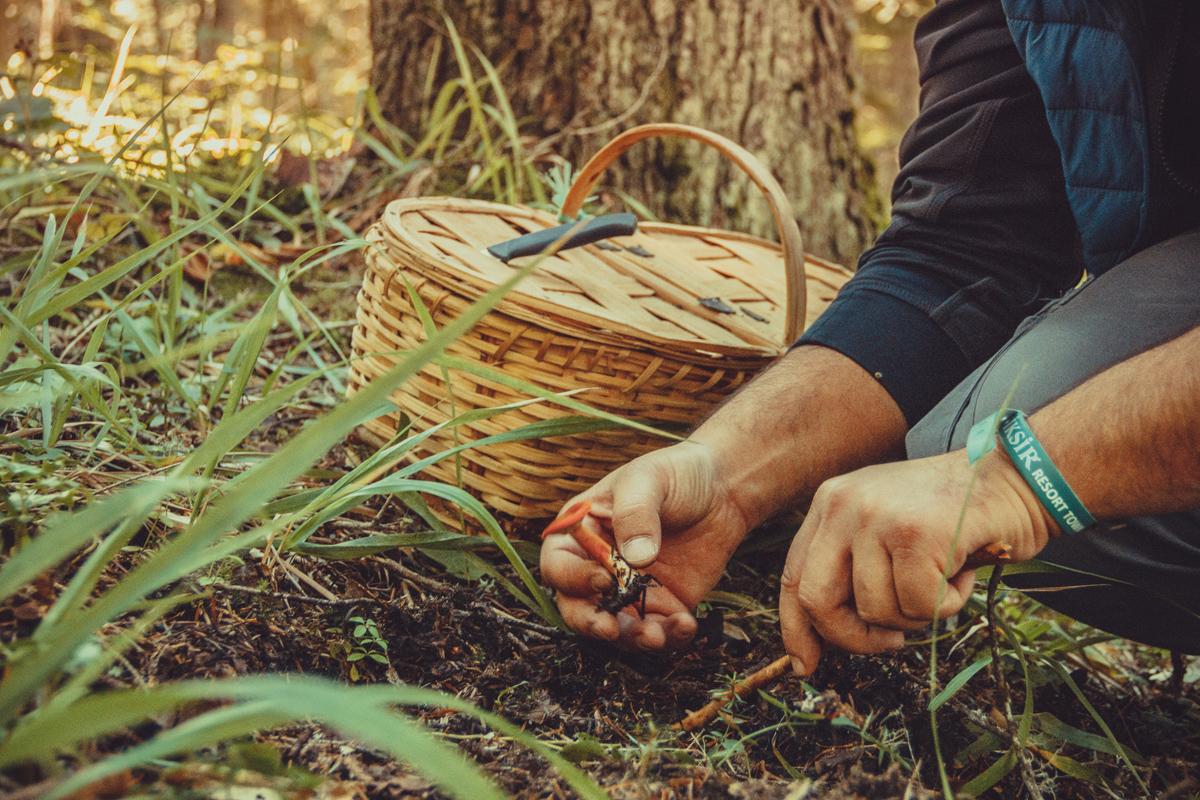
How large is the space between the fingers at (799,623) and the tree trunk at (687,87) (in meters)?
1.53

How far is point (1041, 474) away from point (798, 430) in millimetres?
421

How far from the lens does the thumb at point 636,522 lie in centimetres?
107

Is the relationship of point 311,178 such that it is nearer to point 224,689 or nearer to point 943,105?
point 943,105

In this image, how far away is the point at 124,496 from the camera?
63 centimetres

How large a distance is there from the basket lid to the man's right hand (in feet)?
0.75

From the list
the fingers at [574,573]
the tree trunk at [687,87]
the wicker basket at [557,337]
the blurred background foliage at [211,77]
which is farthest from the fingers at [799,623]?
the tree trunk at [687,87]

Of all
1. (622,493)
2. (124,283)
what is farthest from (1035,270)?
(124,283)

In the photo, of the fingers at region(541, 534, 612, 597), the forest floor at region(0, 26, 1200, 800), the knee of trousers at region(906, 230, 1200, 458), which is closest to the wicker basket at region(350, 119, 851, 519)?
the forest floor at region(0, 26, 1200, 800)

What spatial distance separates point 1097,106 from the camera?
1299 mm

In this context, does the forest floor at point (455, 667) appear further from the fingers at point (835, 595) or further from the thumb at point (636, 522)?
the thumb at point (636, 522)

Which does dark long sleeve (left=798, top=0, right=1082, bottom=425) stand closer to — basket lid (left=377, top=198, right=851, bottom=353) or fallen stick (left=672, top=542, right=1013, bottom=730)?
basket lid (left=377, top=198, right=851, bottom=353)

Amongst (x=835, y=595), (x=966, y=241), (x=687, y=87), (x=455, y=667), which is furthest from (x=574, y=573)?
(x=687, y=87)

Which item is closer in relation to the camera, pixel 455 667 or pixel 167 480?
pixel 167 480

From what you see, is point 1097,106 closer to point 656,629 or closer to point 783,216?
point 783,216
